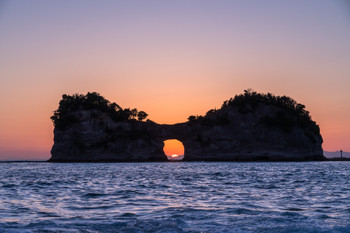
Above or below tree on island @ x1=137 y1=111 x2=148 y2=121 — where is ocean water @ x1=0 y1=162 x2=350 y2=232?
below

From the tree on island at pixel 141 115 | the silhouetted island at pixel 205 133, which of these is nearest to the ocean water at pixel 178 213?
the silhouetted island at pixel 205 133

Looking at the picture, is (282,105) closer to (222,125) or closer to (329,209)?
(222,125)

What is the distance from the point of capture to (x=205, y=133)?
11556cm

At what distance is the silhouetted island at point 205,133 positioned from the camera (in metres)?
112

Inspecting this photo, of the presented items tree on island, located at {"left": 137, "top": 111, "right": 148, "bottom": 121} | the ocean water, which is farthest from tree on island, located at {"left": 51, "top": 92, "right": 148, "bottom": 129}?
the ocean water

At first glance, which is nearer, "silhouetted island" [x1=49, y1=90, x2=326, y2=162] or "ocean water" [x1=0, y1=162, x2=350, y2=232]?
"ocean water" [x1=0, y1=162, x2=350, y2=232]

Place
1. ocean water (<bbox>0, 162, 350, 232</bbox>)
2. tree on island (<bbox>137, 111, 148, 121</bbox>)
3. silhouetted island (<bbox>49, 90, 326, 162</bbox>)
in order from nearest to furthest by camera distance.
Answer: ocean water (<bbox>0, 162, 350, 232</bbox>)
silhouetted island (<bbox>49, 90, 326, 162</bbox>)
tree on island (<bbox>137, 111, 148, 121</bbox>)

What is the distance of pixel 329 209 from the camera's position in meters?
13.2

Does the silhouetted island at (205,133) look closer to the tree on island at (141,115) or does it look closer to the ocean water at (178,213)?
the tree on island at (141,115)

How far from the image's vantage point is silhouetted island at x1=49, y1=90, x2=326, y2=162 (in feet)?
367

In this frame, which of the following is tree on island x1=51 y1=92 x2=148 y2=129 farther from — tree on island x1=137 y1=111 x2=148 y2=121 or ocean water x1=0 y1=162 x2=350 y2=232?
ocean water x1=0 y1=162 x2=350 y2=232

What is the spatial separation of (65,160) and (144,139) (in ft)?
78.8

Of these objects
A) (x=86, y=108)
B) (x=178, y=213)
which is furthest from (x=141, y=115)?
(x=178, y=213)

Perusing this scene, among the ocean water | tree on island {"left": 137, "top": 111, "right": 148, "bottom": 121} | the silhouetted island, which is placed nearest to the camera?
Result: the ocean water
